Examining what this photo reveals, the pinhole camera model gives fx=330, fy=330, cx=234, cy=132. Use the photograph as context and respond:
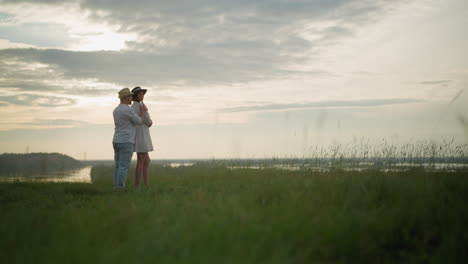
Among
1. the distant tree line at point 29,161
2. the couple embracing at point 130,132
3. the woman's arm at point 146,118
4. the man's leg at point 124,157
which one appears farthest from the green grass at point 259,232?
the distant tree line at point 29,161

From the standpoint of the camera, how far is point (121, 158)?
7250mm

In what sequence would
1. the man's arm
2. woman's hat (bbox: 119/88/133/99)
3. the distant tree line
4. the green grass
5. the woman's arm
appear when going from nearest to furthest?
the green grass < the man's arm < woman's hat (bbox: 119/88/133/99) < the woman's arm < the distant tree line

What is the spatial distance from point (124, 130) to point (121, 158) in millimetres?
619

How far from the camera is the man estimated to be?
7184mm

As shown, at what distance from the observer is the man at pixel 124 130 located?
718 cm

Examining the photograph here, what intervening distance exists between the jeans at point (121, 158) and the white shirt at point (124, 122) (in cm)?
13

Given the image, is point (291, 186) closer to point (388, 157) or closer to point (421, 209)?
point (421, 209)

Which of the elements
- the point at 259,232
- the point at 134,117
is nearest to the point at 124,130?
the point at 134,117

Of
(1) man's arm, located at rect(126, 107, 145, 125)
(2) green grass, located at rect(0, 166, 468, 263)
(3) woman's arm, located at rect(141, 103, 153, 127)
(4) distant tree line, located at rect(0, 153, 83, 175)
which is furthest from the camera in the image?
(4) distant tree line, located at rect(0, 153, 83, 175)

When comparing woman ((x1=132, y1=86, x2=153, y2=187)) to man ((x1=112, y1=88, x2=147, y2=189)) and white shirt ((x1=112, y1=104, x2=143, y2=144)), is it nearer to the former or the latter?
man ((x1=112, y1=88, x2=147, y2=189))

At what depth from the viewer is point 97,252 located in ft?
9.39

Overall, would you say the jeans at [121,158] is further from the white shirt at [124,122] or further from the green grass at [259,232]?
the green grass at [259,232]

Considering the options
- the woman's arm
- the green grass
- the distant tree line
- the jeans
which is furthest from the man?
the distant tree line

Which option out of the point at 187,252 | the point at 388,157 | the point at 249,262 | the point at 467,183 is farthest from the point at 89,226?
the point at 388,157
